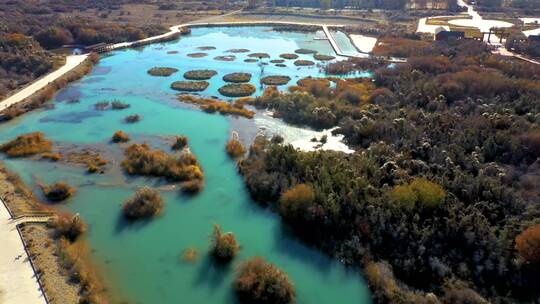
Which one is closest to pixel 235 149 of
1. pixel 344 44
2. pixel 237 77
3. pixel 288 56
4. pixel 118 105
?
pixel 118 105

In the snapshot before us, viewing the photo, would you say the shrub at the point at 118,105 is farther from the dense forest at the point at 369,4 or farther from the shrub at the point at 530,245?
the dense forest at the point at 369,4

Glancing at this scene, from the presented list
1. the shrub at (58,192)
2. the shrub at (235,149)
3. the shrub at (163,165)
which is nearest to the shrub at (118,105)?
the shrub at (163,165)

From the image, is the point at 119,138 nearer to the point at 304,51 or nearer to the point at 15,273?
the point at 15,273

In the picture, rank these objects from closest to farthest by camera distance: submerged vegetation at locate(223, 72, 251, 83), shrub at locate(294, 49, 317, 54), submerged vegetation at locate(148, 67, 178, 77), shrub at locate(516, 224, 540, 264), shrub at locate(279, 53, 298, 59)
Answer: shrub at locate(516, 224, 540, 264) < submerged vegetation at locate(223, 72, 251, 83) < submerged vegetation at locate(148, 67, 178, 77) < shrub at locate(279, 53, 298, 59) < shrub at locate(294, 49, 317, 54)

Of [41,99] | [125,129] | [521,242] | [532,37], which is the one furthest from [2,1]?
[521,242]

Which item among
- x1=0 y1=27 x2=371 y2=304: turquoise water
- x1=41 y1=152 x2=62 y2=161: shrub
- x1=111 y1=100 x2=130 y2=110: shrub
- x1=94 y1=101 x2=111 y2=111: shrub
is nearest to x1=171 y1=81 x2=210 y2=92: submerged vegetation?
x1=0 y1=27 x2=371 y2=304: turquoise water

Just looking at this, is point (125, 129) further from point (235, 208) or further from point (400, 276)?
point (400, 276)

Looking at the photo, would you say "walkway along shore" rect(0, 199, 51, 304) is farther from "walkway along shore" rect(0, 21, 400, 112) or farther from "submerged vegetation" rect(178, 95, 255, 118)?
"walkway along shore" rect(0, 21, 400, 112)
